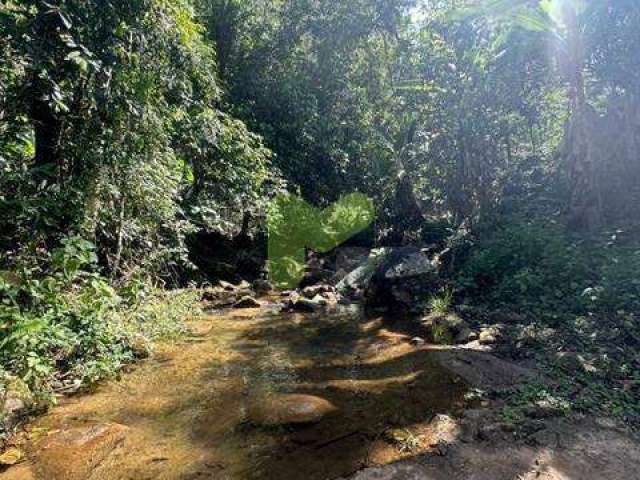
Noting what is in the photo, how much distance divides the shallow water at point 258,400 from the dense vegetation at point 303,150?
655mm

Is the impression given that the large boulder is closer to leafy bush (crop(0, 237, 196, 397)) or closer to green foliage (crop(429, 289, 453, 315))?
green foliage (crop(429, 289, 453, 315))

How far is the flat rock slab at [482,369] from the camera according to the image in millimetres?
6004

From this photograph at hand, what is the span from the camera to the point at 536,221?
12133 millimetres

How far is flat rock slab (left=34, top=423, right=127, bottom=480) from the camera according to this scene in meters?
4.20

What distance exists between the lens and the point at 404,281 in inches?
436

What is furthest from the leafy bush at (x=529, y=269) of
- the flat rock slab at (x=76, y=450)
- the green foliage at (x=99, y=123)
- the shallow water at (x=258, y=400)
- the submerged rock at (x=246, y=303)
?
the flat rock slab at (x=76, y=450)

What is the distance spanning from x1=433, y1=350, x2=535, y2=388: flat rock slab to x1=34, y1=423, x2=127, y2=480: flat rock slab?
13.5 feet

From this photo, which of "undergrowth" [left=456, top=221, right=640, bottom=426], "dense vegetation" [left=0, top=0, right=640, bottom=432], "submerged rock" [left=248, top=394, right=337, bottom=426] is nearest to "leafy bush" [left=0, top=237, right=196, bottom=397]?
"dense vegetation" [left=0, top=0, right=640, bottom=432]

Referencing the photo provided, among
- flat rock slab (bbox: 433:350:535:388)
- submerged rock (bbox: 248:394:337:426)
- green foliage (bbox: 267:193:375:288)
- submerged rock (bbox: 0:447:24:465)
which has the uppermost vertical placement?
green foliage (bbox: 267:193:375:288)

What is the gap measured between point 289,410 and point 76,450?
2.09 metres

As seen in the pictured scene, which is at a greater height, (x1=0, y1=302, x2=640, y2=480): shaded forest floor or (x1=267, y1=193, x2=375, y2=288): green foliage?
(x1=267, y1=193, x2=375, y2=288): green foliage

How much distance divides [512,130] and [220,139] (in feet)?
33.5

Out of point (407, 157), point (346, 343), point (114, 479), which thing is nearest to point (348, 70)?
point (407, 157)

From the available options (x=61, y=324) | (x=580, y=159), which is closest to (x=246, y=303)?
(x=61, y=324)
